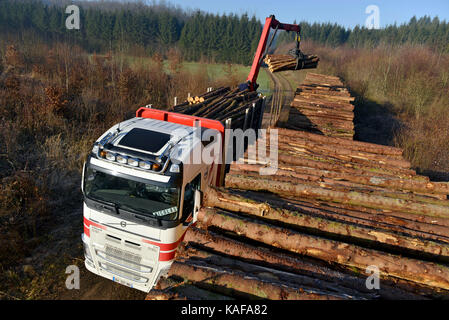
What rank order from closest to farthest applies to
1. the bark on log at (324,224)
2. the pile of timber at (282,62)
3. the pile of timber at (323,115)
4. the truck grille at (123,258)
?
the bark on log at (324,224) → the truck grille at (123,258) → the pile of timber at (282,62) → the pile of timber at (323,115)

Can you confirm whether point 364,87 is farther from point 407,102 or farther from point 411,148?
Result: point 411,148

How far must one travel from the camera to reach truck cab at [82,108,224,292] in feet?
15.9

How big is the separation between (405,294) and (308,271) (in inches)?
43.8

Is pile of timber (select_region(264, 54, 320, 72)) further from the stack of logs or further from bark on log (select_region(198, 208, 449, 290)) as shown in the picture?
bark on log (select_region(198, 208, 449, 290))

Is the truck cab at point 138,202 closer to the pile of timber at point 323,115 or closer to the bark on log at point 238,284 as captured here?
the bark on log at point 238,284

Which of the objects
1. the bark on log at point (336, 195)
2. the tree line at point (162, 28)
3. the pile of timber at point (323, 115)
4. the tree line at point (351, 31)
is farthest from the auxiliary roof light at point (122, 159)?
the tree line at point (351, 31)

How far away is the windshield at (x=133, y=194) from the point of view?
4.90m

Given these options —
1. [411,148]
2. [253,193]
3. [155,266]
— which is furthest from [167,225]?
[411,148]

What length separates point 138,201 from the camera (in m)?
4.99

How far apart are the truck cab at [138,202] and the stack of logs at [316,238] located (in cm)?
70

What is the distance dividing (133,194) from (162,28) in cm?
4861

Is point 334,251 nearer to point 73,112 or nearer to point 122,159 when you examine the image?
point 122,159

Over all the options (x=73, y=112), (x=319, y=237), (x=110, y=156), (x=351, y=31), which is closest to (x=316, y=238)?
(x=319, y=237)
